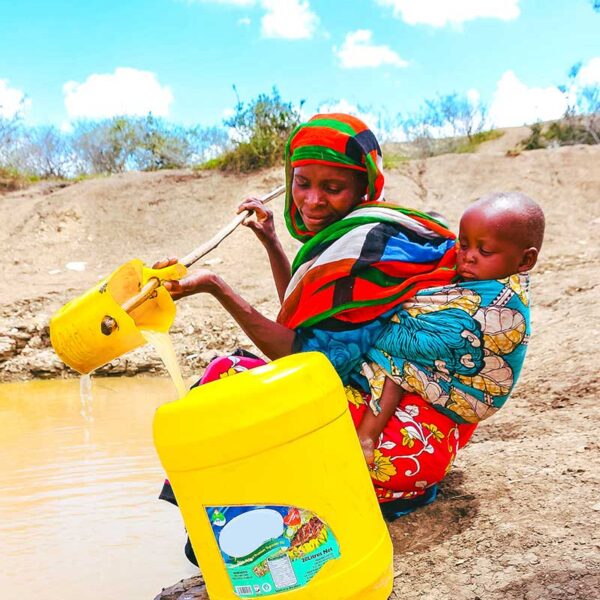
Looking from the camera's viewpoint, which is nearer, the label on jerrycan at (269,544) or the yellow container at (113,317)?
the label on jerrycan at (269,544)

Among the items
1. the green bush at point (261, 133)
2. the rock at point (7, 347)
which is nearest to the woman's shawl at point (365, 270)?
the rock at point (7, 347)

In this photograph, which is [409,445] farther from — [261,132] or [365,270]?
[261,132]

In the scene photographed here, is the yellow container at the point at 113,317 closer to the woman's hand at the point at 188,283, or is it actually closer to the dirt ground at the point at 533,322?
the woman's hand at the point at 188,283

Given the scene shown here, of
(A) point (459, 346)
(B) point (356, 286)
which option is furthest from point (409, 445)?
(B) point (356, 286)

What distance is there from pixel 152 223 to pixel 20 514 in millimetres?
6564

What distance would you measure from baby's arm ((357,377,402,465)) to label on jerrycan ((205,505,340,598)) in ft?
1.41

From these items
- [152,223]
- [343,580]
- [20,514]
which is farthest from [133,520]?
[152,223]

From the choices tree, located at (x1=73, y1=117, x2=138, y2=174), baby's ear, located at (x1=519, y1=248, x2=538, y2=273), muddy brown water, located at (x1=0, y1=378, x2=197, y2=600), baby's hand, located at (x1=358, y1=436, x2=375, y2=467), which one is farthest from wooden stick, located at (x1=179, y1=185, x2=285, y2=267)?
tree, located at (x1=73, y1=117, x2=138, y2=174)

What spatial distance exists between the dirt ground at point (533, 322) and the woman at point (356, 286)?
0.78ft

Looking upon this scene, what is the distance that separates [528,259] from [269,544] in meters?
0.97

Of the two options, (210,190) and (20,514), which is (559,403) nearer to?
(20,514)

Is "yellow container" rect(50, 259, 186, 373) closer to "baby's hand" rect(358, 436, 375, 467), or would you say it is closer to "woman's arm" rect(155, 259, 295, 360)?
"woman's arm" rect(155, 259, 295, 360)

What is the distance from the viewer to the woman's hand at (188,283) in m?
1.74

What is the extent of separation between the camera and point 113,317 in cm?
173
